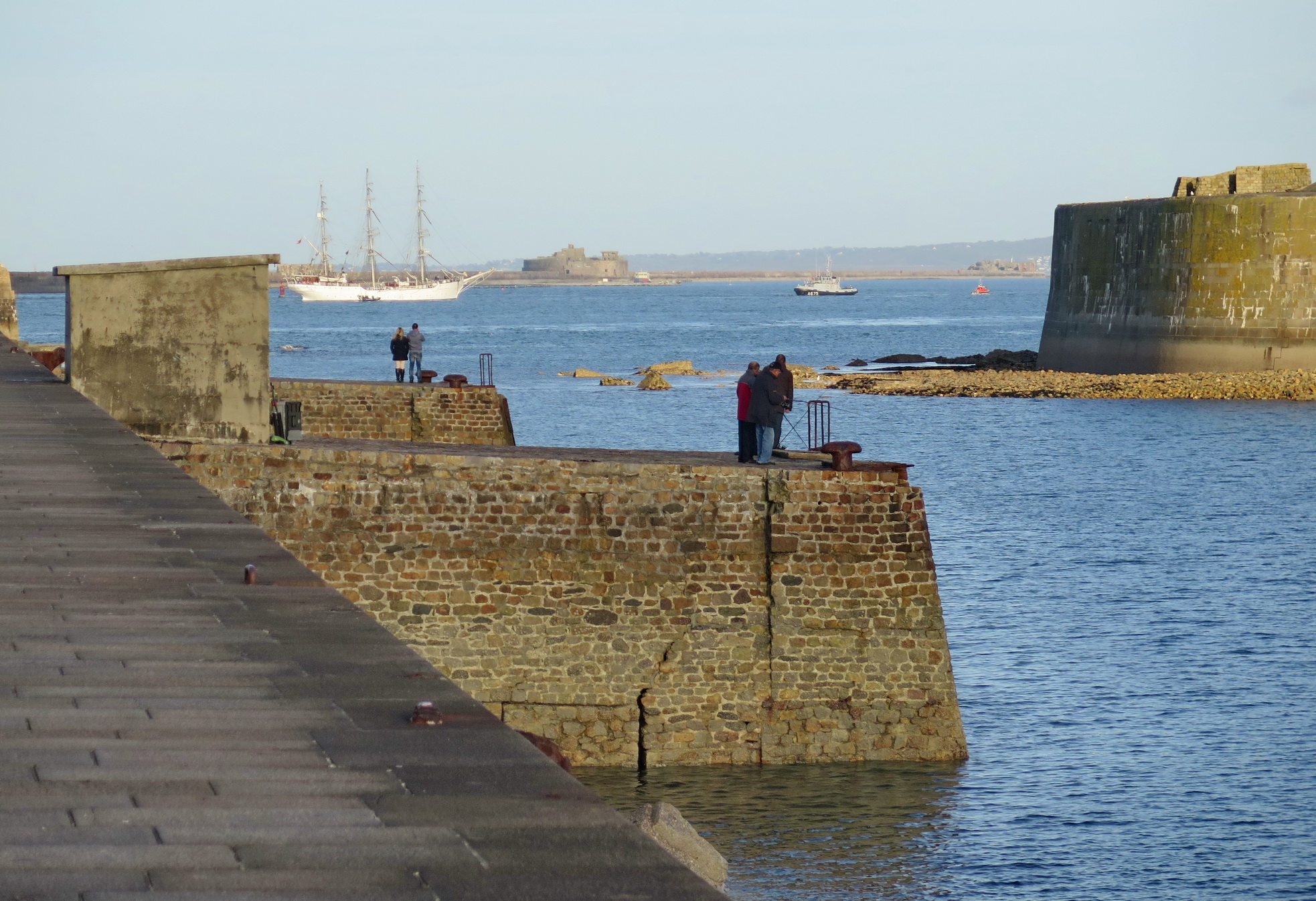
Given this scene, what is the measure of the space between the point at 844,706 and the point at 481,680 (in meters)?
3.57

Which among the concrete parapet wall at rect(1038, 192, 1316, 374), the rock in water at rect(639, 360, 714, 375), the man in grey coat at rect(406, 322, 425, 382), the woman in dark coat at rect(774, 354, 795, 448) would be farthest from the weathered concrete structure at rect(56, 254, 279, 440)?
the rock in water at rect(639, 360, 714, 375)

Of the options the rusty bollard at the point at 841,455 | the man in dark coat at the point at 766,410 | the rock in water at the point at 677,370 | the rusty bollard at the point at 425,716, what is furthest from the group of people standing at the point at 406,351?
the rock in water at the point at 677,370

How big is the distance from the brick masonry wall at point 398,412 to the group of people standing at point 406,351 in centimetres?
640

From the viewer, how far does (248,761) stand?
5887 mm

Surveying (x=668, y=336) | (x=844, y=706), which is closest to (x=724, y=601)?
(x=844, y=706)

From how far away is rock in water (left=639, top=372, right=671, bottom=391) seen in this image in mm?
66250

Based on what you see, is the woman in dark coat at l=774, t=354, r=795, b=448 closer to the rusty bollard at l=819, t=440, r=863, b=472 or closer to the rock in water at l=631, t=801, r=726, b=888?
the rusty bollard at l=819, t=440, r=863, b=472

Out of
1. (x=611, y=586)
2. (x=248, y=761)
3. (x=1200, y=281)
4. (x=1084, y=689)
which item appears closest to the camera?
(x=248, y=761)

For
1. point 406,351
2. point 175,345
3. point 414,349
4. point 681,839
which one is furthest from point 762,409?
point 414,349

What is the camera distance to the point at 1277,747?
1761cm

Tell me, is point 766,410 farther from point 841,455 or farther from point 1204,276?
point 1204,276

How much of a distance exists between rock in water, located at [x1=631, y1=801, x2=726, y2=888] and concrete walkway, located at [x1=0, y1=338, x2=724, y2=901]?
4315mm

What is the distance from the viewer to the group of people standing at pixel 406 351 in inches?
1499

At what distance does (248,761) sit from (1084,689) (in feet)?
51.9
